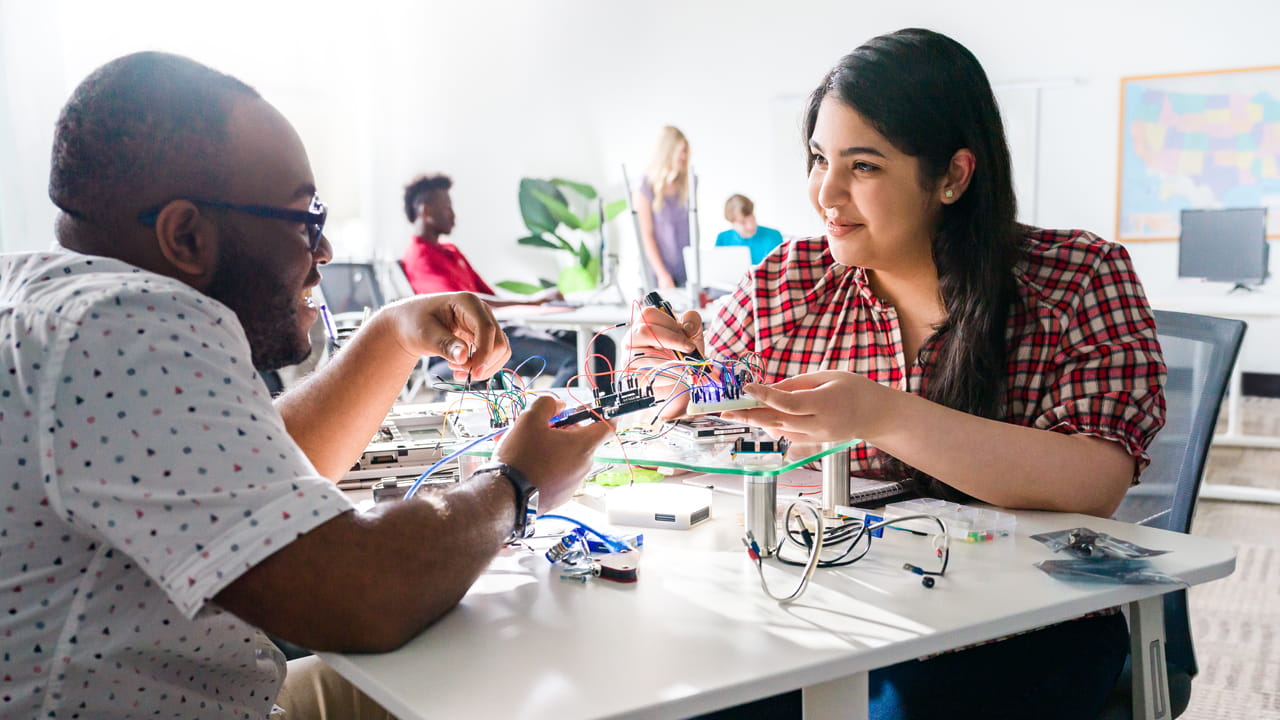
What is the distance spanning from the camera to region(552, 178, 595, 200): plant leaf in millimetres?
7430

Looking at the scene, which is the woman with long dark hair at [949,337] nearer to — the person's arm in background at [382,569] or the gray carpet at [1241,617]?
the person's arm in background at [382,569]

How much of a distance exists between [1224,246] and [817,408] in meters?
4.32

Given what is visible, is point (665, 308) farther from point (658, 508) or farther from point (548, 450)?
point (548, 450)

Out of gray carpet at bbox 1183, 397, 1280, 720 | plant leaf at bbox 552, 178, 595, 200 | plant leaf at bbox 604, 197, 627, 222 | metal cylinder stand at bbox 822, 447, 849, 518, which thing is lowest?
gray carpet at bbox 1183, 397, 1280, 720

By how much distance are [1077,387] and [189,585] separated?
3.65 ft

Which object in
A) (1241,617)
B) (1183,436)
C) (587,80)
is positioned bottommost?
Answer: (1241,617)

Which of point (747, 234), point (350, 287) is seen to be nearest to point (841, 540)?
point (350, 287)

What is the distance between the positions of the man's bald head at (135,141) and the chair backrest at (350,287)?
3713 millimetres

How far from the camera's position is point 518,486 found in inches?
38.9

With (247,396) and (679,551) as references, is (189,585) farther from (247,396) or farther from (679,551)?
(679,551)

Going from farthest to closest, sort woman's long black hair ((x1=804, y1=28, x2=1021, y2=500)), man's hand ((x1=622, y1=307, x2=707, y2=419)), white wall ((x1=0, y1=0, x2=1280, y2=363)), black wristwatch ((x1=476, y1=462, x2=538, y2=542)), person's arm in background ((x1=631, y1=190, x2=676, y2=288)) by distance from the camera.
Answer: white wall ((x1=0, y1=0, x2=1280, y2=363)) < person's arm in background ((x1=631, y1=190, x2=676, y2=288)) < man's hand ((x1=622, y1=307, x2=707, y2=419)) < woman's long black hair ((x1=804, y1=28, x2=1021, y2=500)) < black wristwatch ((x1=476, y1=462, x2=538, y2=542))

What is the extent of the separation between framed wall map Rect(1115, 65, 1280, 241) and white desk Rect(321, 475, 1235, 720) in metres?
5.55

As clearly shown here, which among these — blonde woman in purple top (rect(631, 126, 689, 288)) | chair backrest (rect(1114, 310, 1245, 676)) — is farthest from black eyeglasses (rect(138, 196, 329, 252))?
blonde woman in purple top (rect(631, 126, 689, 288))

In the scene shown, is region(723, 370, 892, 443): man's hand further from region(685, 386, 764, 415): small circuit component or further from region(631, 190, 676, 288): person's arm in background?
region(631, 190, 676, 288): person's arm in background
